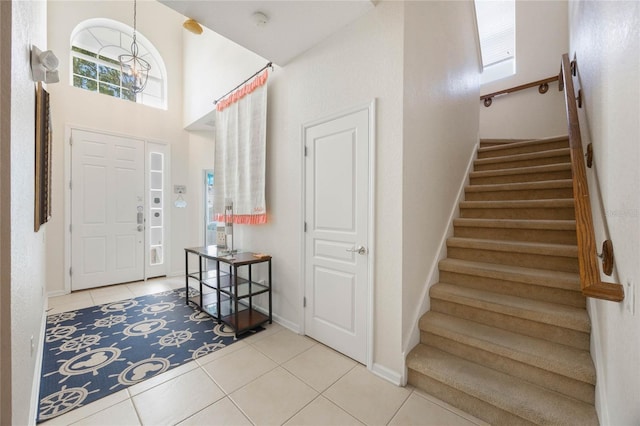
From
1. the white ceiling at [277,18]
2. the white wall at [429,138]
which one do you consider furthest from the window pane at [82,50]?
the white wall at [429,138]

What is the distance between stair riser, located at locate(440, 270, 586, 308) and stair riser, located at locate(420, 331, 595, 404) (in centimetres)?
56

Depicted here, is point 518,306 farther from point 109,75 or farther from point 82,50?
point 82,50

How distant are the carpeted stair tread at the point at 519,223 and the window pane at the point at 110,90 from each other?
18.4 ft

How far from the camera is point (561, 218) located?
2387 millimetres

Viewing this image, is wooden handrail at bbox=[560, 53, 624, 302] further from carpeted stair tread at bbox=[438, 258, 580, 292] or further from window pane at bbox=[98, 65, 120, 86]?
window pane at bbox=[98, 65, 120, 86]

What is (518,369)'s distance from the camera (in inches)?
67.9

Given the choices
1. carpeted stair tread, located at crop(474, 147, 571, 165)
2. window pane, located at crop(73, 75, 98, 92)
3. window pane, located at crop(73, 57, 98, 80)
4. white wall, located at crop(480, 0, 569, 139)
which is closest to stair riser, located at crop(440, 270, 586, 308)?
carpeted stair tread, located at crop(474, 147, 571, 165)

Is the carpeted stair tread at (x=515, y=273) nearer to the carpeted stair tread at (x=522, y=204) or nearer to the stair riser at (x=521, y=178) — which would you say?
the carpeted stair tread at (x=522, y=204)

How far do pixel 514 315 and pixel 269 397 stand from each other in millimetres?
1863

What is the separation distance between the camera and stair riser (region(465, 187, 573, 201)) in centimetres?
255

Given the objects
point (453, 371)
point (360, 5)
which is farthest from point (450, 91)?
point (453, 371)

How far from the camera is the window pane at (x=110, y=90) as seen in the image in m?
4.32

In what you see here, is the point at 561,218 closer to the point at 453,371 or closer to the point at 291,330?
the point at 453,371

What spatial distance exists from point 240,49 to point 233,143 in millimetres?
1312
